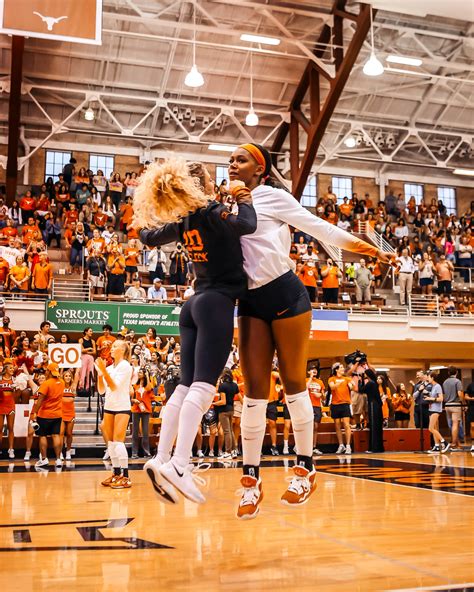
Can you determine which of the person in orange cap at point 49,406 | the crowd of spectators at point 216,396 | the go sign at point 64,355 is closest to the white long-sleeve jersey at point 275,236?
the crowd of spectators at point 216,396

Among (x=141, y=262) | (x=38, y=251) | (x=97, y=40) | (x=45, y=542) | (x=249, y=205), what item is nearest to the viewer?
(x=249, y=205)

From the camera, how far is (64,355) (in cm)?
1165

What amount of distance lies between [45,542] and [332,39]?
17976mm

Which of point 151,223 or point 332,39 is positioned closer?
point 151,223

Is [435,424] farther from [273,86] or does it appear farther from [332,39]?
[273,86]

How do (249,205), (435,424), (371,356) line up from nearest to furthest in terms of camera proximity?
(249,205) → (435,424) → (371,356)

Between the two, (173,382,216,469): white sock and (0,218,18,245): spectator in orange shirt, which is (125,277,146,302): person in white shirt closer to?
(0,218,18,245): spectator in orange shirt

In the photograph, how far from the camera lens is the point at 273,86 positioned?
22.4 meters

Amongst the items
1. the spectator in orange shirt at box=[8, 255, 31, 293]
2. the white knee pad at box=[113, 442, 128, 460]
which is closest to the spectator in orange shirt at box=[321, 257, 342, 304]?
the spectator in orange shirt at box=[8, 255, 31, 293]

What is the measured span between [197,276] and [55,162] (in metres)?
20.7

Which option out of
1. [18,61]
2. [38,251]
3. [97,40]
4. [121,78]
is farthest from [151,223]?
[121,78]

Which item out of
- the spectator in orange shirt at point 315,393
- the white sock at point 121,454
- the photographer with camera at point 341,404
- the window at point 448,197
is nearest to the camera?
the white sock at point 121,454

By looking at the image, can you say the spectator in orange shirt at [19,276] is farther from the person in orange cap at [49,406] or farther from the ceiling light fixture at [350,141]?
the ceiling light fixture at [350,141]

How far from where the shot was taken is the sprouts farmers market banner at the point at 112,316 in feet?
53.1
